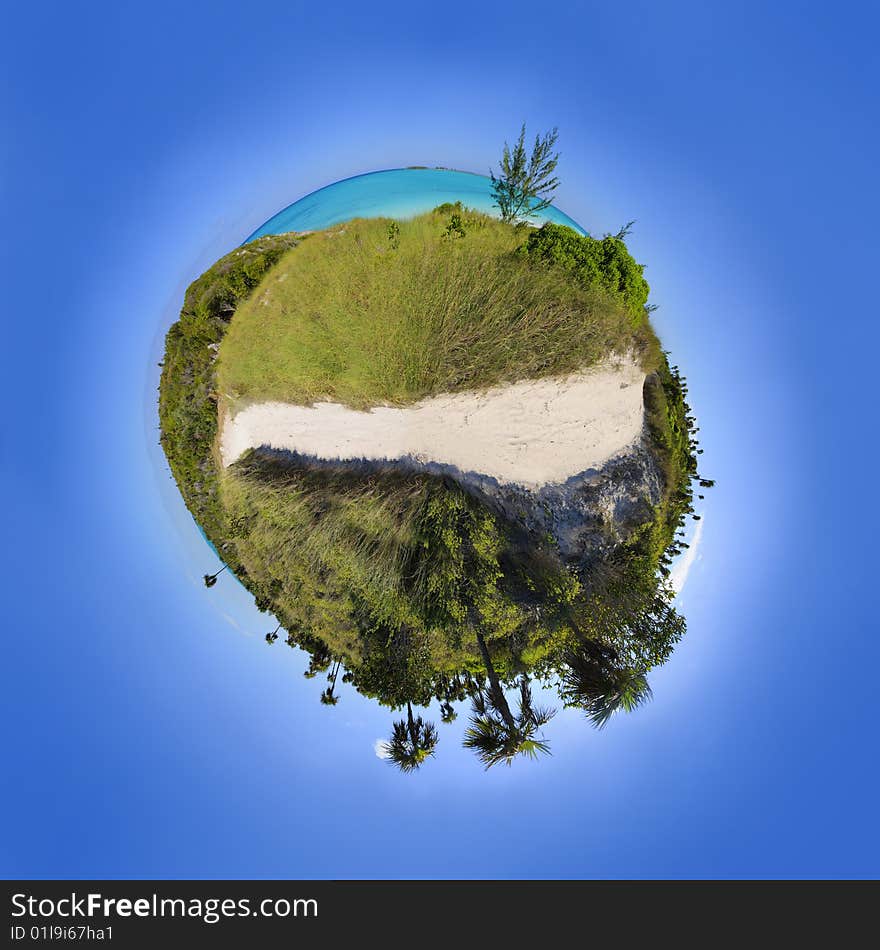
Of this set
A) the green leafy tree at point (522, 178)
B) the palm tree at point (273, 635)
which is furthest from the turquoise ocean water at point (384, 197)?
the palm tree at point (273, 635)

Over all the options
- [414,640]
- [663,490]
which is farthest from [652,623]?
[414,640]

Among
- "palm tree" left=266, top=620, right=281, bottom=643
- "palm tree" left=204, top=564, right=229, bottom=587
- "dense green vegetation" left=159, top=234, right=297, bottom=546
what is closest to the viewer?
"dense green vegetation" left=159, top=234, right=297, bottom=546

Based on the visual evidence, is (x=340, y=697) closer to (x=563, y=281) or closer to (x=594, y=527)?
(x=594, y=527)

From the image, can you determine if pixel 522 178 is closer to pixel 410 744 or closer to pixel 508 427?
pixel 508 427

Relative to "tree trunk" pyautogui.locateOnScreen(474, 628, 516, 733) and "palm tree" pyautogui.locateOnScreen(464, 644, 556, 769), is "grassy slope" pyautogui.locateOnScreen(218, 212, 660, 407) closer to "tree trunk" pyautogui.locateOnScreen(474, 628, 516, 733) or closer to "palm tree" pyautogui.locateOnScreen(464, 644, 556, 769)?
"tree trunk" pyautogui.locateOnScreen(474, 628, 516, 733)

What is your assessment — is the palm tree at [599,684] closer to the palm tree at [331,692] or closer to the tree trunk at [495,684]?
the tree trunk at [495,684]

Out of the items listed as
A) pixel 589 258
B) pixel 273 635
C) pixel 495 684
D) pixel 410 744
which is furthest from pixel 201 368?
pixel 495 684

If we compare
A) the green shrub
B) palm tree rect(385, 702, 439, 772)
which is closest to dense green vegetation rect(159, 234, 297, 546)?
the green shrub
